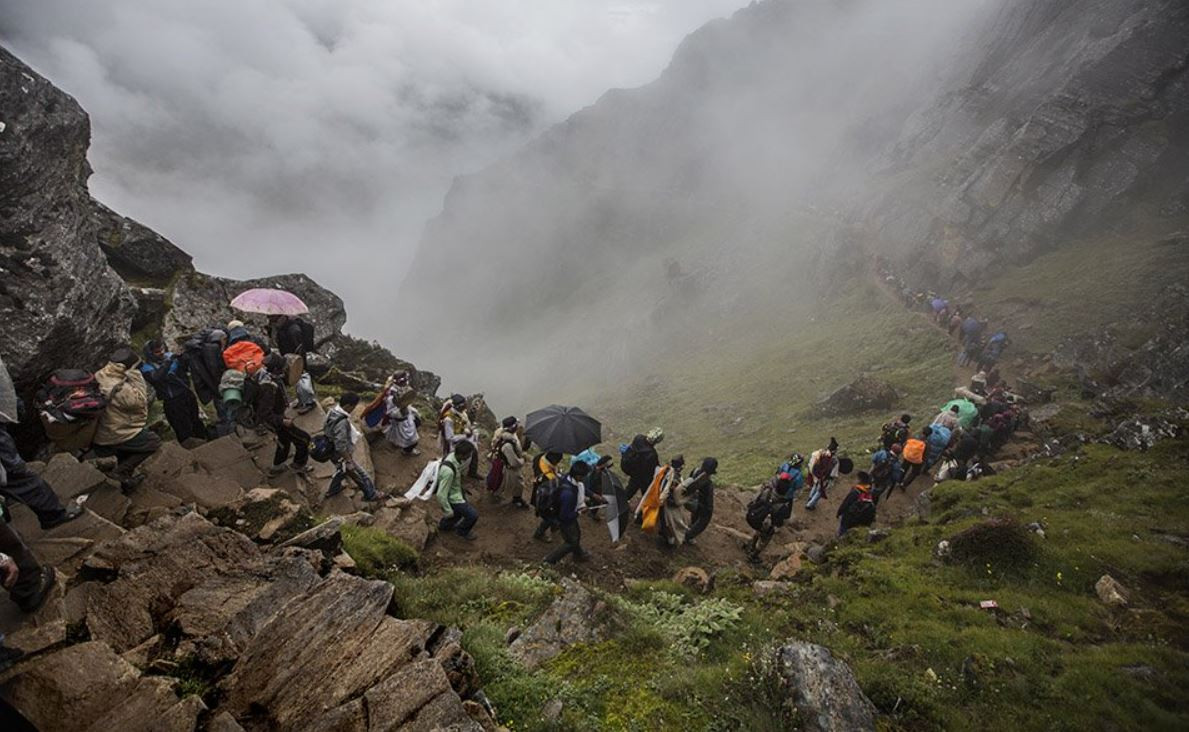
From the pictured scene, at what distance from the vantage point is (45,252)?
40.0 feet

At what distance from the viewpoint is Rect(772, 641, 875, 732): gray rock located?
7335 mm

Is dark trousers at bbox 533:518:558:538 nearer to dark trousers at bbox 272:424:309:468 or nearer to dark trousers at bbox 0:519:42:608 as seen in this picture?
dark trousers at bbox 272:424:309:468

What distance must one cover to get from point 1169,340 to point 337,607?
123 feet

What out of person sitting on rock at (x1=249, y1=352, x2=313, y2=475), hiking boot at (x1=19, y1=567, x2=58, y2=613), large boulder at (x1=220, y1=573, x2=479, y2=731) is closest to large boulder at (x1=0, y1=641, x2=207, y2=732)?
large boulder at (x1=220, y1=573, x2=479, y2=731)

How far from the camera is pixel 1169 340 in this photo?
26.5 metres

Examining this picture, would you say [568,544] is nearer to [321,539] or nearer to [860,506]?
[321,539]

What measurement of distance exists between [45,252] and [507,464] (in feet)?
38.5

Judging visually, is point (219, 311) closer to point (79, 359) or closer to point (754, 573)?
point (79, 359)

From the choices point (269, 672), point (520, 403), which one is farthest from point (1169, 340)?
point (520, 403)

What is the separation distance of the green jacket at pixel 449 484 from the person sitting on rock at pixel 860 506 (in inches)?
423

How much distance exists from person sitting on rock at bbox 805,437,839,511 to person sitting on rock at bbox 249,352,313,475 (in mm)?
16118

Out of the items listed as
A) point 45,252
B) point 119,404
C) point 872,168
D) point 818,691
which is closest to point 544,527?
point 818,691

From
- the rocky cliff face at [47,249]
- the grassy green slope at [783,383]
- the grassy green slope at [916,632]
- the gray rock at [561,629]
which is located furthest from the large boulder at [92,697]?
the grassy green slope at [783,383]

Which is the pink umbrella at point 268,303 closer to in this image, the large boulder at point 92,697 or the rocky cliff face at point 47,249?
the rocky cliff face at point 47,249
